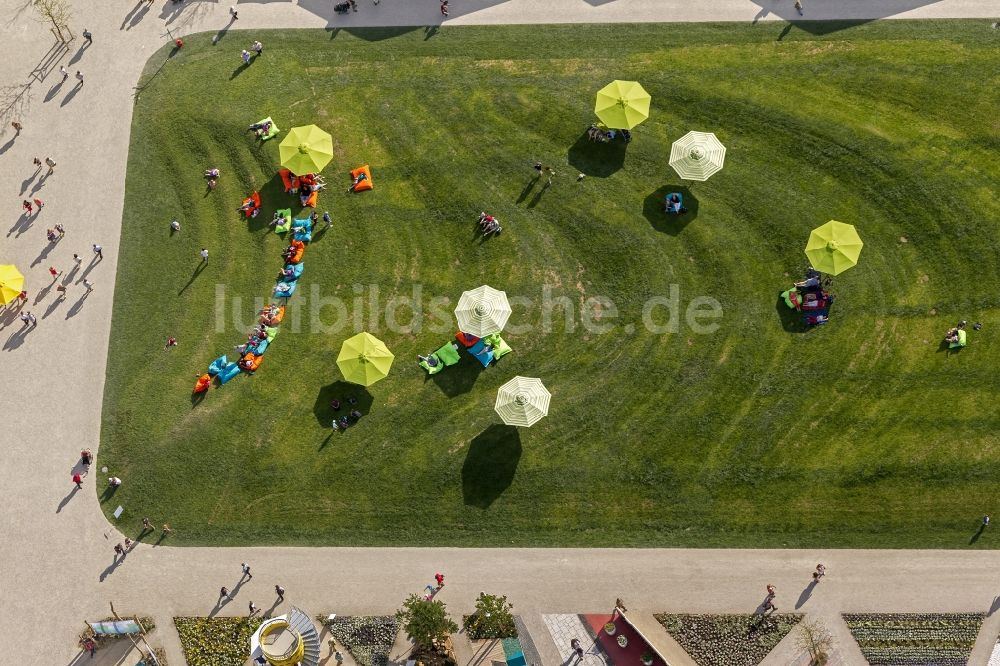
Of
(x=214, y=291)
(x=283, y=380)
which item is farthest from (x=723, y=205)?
(x=214, y=291)

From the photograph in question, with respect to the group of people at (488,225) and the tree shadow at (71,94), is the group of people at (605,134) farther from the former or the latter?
the tree shadow at (71,94)

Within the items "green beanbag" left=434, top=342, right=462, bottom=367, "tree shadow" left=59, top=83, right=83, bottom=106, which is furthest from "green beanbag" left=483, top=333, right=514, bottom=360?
"tree shadow" left=59, top=83, right=83, bottom=106

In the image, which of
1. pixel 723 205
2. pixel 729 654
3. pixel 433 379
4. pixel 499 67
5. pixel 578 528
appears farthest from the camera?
pixel 499 67

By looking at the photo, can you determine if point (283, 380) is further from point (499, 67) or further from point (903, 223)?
point (903, 223)

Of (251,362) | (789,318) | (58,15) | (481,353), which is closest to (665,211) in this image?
(789,318)

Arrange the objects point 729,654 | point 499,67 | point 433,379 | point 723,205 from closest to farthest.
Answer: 1. point 729,654
2. point 433,379
3. point 723,205
4. point 499,67

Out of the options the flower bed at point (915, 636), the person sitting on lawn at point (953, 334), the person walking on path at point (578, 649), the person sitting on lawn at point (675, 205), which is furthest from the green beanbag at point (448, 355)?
the person sitting on lawn at point (953, 334)

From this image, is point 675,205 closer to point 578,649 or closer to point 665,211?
point 665,211
